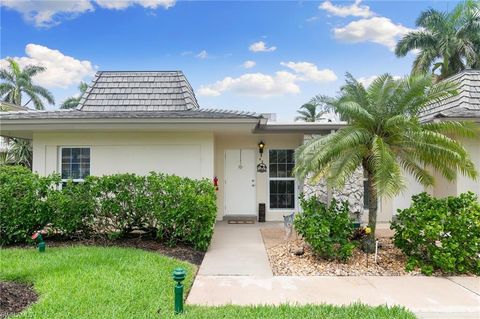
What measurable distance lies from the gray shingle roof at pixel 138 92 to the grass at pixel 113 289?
5931mm

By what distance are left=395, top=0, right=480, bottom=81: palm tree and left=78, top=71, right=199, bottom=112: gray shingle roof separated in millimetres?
20334

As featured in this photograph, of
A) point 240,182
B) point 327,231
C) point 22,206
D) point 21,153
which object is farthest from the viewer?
point 21,153

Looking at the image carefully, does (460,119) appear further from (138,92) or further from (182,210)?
(138,92)

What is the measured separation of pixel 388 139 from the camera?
6324 mm

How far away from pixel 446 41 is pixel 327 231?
25.2 metres

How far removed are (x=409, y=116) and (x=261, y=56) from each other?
1141cm

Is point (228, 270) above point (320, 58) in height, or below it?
below

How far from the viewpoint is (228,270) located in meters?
5.73

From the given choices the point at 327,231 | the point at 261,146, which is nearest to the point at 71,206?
the point at 327,231

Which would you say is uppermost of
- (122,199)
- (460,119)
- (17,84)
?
(17,84)

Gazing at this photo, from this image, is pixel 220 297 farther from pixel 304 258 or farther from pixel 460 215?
pixel 460 215

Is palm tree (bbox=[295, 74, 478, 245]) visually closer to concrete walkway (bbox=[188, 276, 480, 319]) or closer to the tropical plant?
concrete walkway (bbox=[188, 276, 480, 319])

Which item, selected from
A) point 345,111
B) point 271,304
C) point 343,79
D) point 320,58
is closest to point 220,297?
point 271,304

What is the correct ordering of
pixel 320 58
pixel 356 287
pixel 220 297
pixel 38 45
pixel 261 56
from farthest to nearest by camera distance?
1. pixel 261 56
2. pixel 320 58
3. pixel 38 45
4. pixel 356 287
5. pixel 220 297
